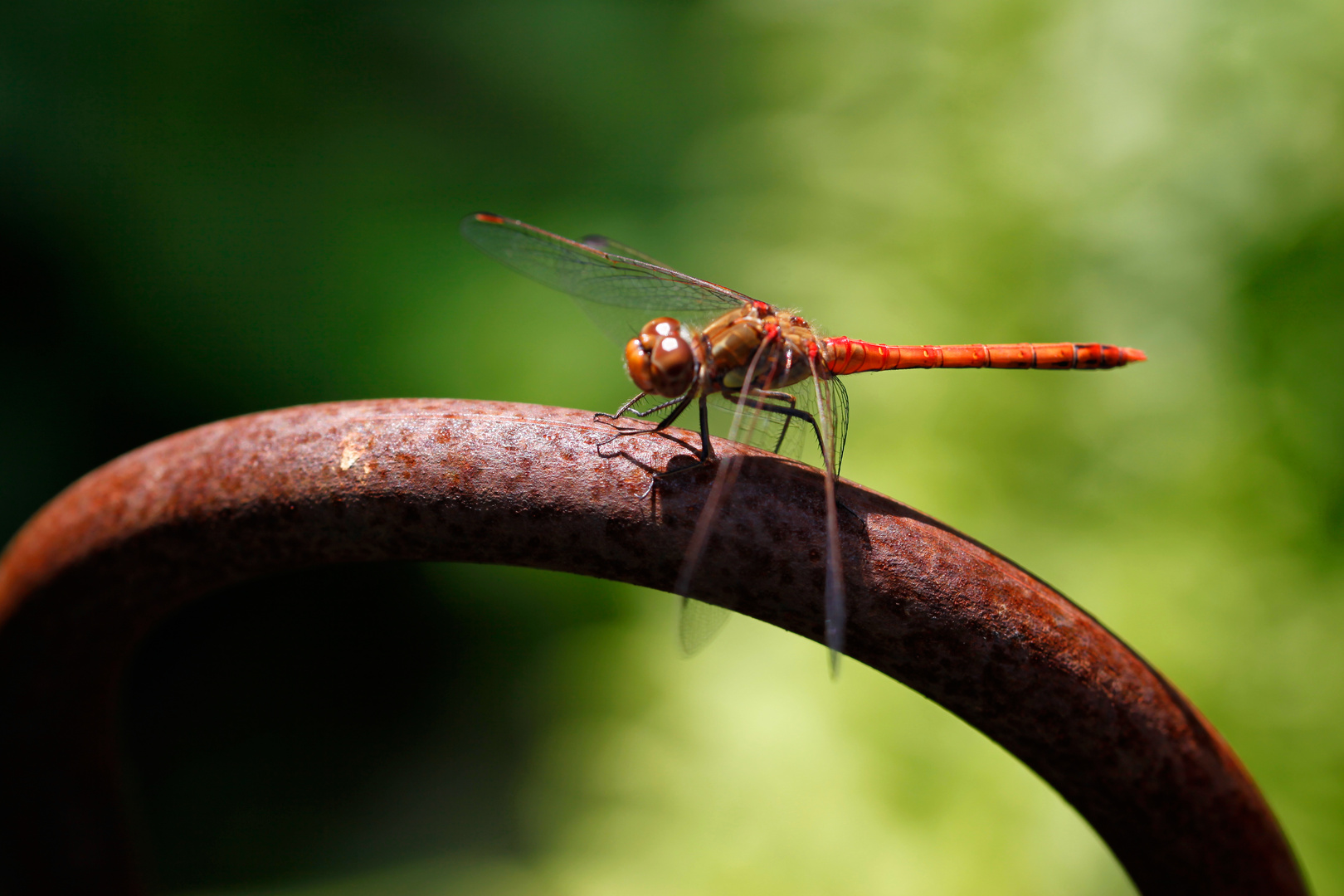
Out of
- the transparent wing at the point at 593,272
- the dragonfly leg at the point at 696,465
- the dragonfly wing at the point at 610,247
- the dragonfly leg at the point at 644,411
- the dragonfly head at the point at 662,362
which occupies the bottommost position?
the dragonfly leg at the point at 696,465

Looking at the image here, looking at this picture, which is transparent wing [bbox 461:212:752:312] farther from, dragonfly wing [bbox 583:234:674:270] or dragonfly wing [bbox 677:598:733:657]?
dragonfly wing [bbox 677:598:733:657]

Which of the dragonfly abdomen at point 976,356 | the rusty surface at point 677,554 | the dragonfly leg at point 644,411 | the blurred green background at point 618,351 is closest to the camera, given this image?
the rusty surface at point 677,554

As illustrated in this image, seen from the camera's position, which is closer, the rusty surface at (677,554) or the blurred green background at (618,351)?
the rusty surface at (677,554)

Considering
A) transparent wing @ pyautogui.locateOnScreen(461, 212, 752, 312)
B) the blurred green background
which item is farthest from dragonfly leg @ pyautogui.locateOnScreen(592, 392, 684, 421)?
the blurred green background

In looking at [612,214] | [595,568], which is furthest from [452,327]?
[595,568]

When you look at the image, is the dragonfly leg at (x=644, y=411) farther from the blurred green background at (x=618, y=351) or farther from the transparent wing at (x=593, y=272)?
the blurred green background at (x=618, y=351)

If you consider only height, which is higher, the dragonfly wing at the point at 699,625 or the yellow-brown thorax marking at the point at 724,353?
the yellow-brown thorax marking at the point at 724,353

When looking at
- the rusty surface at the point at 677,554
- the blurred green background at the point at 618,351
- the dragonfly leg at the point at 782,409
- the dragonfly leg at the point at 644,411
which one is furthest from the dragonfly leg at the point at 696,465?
the blurred green background at the point at 618,351

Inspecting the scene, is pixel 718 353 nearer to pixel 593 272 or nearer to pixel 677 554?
pixel 593 272

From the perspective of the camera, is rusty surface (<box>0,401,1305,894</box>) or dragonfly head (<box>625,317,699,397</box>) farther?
dragonfly head (<box>625,317,699,397</box>)
